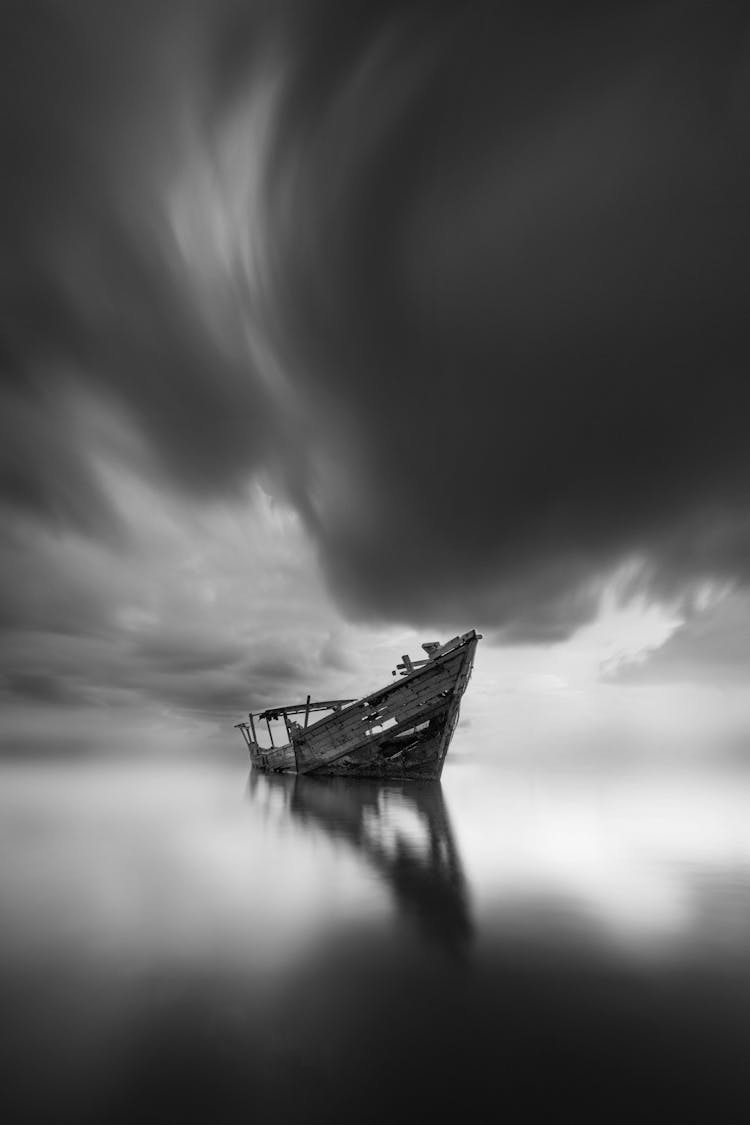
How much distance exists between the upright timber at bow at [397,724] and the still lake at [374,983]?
35.8ft

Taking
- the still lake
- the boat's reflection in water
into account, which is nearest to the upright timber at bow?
the boat's reflection in water

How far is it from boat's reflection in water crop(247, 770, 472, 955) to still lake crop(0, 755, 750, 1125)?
2.3 inches

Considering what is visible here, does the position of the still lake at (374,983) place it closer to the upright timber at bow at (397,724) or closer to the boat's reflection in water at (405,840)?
the boat's reflection in water at (405,840)

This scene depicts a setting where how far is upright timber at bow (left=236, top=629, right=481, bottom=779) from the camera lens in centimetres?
2036

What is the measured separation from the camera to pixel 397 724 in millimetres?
21750

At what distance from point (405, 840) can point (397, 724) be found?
12025mm

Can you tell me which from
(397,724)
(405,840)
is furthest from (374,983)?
(397,724)

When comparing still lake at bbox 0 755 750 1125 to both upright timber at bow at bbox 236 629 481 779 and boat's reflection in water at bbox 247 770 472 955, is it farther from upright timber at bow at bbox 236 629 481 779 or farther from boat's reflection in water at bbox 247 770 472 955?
upright timber at bow at bbox 236 629 481 779

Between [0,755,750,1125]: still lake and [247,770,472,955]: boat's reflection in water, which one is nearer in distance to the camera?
[0,755,750,1125]: still lake

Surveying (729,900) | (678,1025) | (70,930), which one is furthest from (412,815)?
(678,1025)

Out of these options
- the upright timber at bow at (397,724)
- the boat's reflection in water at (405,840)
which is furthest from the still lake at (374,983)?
the upright timber at bow at (397,724)

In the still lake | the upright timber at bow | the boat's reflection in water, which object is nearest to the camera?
the still lake

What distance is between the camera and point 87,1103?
257 cm

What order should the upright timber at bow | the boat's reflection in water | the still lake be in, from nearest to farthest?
the still lake < the boat's reflection in water < the upright timber at bow
